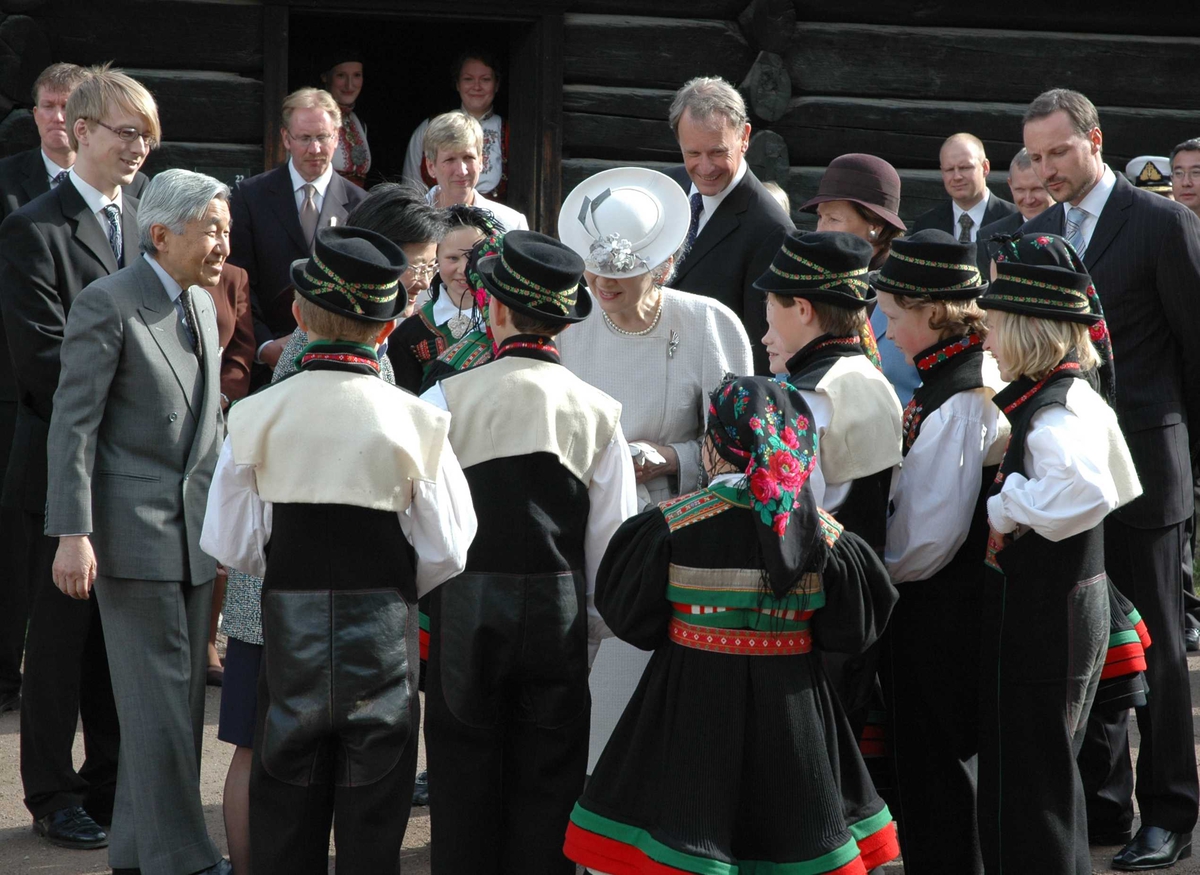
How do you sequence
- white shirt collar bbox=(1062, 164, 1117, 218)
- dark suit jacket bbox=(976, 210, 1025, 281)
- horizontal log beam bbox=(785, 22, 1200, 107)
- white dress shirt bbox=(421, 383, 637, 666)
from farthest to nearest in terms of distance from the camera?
horizontal log beam bbox=(785, 22, 1200, 107) → dark suit jacket bbox=(976, 210, 1025, 281) → white shirt collar bbox=(1062, 164, 1117, 218) → white dress shirt bbox=(421, 383, 637, 666)

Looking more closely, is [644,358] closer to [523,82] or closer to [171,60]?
[523,82]

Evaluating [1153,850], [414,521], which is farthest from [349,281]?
[1153,850]

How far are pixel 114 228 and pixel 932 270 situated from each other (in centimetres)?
262

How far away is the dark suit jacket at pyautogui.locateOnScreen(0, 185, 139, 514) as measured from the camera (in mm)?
4383

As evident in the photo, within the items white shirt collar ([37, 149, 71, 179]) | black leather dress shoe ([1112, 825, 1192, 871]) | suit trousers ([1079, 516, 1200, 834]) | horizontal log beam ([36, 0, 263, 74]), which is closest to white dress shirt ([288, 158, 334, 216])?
white shirt collar ([37, 149, 71, 179])

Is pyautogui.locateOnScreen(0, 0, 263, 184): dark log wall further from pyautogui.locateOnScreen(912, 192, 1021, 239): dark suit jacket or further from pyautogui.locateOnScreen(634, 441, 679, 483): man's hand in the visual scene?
pyautogui.locateOnScreen(634, 441, 679, 483): man's hand

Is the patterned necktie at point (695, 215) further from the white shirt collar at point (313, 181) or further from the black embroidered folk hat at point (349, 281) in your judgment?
the black embroidered folk hat at point (349, 281)

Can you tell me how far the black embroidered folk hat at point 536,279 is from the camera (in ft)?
10.7

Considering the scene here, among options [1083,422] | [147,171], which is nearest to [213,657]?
[147,171]

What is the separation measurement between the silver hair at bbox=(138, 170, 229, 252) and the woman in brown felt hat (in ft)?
7.30

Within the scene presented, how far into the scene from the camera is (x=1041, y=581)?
136 inches

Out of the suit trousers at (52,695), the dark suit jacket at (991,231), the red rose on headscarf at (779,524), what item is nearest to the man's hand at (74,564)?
the suit trousers at (52,695)

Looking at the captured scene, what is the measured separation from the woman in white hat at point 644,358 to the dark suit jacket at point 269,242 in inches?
86.7

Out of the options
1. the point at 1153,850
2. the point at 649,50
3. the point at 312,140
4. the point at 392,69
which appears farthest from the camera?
the point at 392,69
